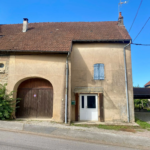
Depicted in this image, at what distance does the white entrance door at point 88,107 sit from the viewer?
9.34m

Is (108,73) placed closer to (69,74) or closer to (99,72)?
(99,72)

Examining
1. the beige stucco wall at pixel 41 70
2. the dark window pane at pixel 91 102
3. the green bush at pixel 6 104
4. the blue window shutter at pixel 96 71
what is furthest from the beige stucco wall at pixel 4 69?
the blue window shutter at pixel 96 71

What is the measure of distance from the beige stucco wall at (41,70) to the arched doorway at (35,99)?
0.63m

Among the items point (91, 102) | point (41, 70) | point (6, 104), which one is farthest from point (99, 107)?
point (6, 104)

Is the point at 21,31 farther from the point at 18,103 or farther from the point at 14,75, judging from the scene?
the point at 18,103

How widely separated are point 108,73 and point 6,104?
713 cm

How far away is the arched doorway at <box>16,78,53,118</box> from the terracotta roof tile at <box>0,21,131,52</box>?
7.88 ft

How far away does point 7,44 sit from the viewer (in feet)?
31.6

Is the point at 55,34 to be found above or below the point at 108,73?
above

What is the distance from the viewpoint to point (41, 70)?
28.6 feet

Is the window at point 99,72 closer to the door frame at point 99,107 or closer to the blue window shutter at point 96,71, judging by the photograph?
the blue window shutter at point 96,71

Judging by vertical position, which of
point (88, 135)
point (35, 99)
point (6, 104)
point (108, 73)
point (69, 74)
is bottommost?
point (88, 135)

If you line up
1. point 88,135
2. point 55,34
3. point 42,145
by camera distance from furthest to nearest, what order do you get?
point 55,34, point 88,135, point 42,145

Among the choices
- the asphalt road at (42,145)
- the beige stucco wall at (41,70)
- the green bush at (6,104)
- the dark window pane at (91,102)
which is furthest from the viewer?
the dark window pane at (91,102)
